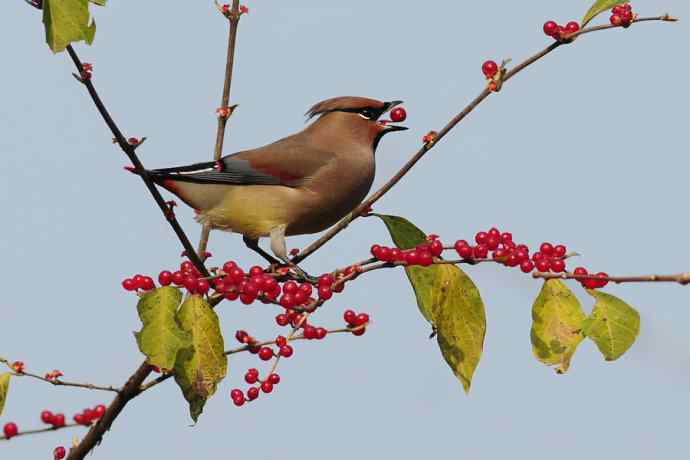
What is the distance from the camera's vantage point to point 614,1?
329 cm

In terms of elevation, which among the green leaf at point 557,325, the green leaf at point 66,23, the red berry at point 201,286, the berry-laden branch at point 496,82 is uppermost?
the green leaf at point 66,23

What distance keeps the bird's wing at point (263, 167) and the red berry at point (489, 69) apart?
176 centimetres

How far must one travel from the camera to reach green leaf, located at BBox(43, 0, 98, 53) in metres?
2.82

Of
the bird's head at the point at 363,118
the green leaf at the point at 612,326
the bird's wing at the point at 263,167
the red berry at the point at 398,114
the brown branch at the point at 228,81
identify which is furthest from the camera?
the bird's head at the point at 363,118

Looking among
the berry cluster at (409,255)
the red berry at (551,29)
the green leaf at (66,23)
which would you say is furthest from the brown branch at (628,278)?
the green leaf at (66,23)

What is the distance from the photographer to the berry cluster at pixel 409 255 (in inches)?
129

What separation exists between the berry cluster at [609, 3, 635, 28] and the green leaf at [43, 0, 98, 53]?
1.69m

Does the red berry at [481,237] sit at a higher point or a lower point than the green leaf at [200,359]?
higher

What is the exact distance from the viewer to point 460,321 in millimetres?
3354

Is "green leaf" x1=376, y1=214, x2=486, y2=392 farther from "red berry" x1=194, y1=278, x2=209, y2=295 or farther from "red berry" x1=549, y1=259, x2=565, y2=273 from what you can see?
"red berry" x1=194, y1=278, x2=209, y2=295

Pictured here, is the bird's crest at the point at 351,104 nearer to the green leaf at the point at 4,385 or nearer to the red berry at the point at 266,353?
the red berry at the point at 266,353

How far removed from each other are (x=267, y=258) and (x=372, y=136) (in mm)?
929

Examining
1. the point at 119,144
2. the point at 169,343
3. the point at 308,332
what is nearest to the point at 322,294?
the point at 308,332

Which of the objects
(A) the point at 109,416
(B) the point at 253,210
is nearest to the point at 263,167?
(B) the point at 253,210
